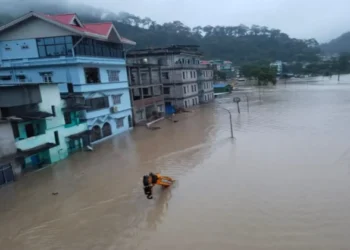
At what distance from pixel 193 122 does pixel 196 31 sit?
16496 cm

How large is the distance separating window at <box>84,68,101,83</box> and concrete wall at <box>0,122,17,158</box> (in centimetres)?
1057

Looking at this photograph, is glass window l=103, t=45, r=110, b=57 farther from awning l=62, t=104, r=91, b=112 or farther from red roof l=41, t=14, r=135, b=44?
awning l=62, t=104, r=91, b=112

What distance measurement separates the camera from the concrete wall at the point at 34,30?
24952 millimetres

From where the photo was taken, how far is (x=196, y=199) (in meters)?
13.8

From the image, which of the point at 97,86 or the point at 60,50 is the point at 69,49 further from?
the point at 97,86

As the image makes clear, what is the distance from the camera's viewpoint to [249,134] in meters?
26.3

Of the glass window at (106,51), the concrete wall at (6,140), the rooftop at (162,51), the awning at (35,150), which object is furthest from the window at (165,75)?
the concrete wall at (6,140)

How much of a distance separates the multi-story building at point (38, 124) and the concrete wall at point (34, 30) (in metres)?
6.26

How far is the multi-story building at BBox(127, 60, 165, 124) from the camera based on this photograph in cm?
3519

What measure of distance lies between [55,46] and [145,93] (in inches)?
718

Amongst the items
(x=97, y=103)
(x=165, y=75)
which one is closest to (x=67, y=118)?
(x=97, y=103)

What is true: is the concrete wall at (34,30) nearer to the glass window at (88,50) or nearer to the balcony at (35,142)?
the glass window at (88,50)

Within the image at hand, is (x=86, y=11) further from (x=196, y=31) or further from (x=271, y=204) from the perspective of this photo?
(x=271, y=204)

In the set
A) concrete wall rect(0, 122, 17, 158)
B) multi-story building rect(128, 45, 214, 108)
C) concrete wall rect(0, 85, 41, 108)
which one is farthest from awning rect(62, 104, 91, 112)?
multi-story building rect(128, 45, 214, 108)
